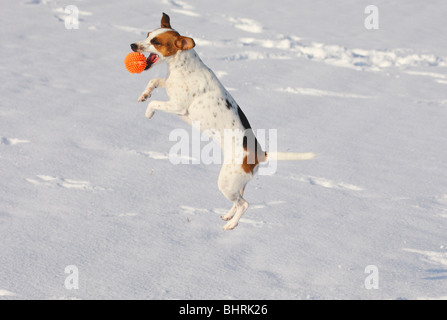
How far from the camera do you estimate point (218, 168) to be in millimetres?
8273

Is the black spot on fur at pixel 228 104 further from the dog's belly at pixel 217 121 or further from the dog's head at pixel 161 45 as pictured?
the dog's head at pixel 161 45

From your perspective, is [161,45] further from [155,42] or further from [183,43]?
[183,43]

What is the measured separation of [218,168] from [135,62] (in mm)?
4372

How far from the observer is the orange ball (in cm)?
393

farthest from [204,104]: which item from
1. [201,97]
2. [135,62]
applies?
[135,62]

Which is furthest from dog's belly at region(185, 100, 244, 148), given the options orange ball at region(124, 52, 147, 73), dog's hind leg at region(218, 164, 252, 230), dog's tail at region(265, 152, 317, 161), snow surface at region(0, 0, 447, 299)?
snow surface at region(0, 0, 447, 299)

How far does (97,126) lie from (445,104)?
6379 mm

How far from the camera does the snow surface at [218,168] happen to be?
5879mm

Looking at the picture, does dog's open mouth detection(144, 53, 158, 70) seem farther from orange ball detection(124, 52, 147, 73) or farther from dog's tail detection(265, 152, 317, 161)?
dog's tail detection(265, 152, 317, 161)

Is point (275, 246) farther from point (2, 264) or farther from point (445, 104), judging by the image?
point (445, 104)

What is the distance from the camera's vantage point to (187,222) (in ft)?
21.5

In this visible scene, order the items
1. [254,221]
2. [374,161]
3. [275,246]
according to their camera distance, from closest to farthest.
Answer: [275,246], [254,221], [374,161]

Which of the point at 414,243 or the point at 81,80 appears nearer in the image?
the point at 414,243

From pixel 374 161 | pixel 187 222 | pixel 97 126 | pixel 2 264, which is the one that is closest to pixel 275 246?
pixel 187 222
